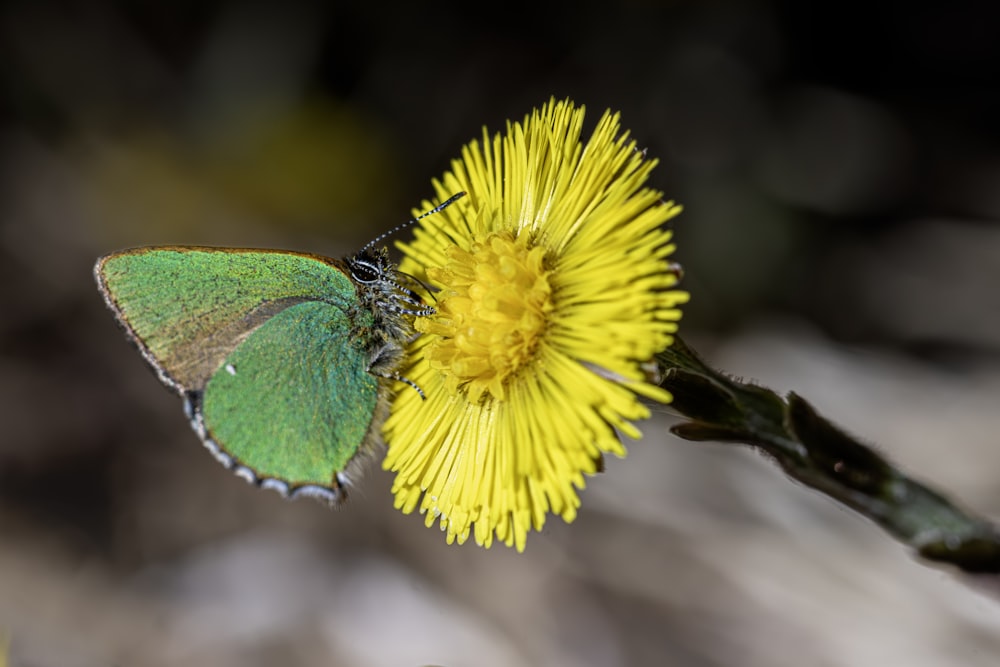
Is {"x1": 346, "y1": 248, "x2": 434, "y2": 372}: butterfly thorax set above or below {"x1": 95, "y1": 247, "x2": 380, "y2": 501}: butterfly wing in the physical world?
above

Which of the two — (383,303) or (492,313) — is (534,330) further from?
(383,303)

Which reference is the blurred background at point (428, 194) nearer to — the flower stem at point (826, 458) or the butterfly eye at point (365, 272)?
the butterfly eye at point (365, 272)

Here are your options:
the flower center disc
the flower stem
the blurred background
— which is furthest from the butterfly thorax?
the flower stem

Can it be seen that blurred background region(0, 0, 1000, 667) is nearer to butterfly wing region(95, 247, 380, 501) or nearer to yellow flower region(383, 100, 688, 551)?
butterfly wing region(95, 247, 380, 501)

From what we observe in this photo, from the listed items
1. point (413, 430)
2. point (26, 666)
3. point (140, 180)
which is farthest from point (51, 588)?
point (413, 430)

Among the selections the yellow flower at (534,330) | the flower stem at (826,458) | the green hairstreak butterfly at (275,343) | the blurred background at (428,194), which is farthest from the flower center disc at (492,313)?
the blurred background at (428,194)

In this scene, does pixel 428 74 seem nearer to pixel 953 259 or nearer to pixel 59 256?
pixel 59 256
